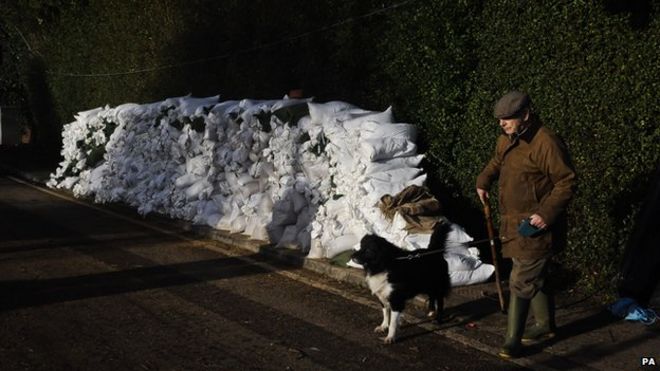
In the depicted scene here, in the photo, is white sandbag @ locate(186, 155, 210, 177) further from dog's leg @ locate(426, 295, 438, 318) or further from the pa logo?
the pa logo

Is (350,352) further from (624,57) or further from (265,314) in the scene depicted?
(624,57)

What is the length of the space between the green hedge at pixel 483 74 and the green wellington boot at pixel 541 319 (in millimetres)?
1335

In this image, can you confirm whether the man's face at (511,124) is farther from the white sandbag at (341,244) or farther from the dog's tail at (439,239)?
the white sandbag at (341,244)

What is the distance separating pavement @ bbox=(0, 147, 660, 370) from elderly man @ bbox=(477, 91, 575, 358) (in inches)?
13.1

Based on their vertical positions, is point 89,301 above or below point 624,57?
below

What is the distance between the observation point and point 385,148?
912cm

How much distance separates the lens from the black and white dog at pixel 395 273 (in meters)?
6.52

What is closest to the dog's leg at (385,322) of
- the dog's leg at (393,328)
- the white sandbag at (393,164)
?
the dog's leg at (393,328)

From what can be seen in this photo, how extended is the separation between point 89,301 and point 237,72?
940 cm

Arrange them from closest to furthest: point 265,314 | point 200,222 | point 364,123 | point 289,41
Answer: point 265,314, point 364,123, point 200,222, point 289,41

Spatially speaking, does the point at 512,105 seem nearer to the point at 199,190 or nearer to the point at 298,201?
the point at 298,201

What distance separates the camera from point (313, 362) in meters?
6.06

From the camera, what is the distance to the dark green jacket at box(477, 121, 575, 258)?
229 inches

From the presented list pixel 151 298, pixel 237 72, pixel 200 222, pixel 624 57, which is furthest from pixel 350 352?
pixel 237 72
